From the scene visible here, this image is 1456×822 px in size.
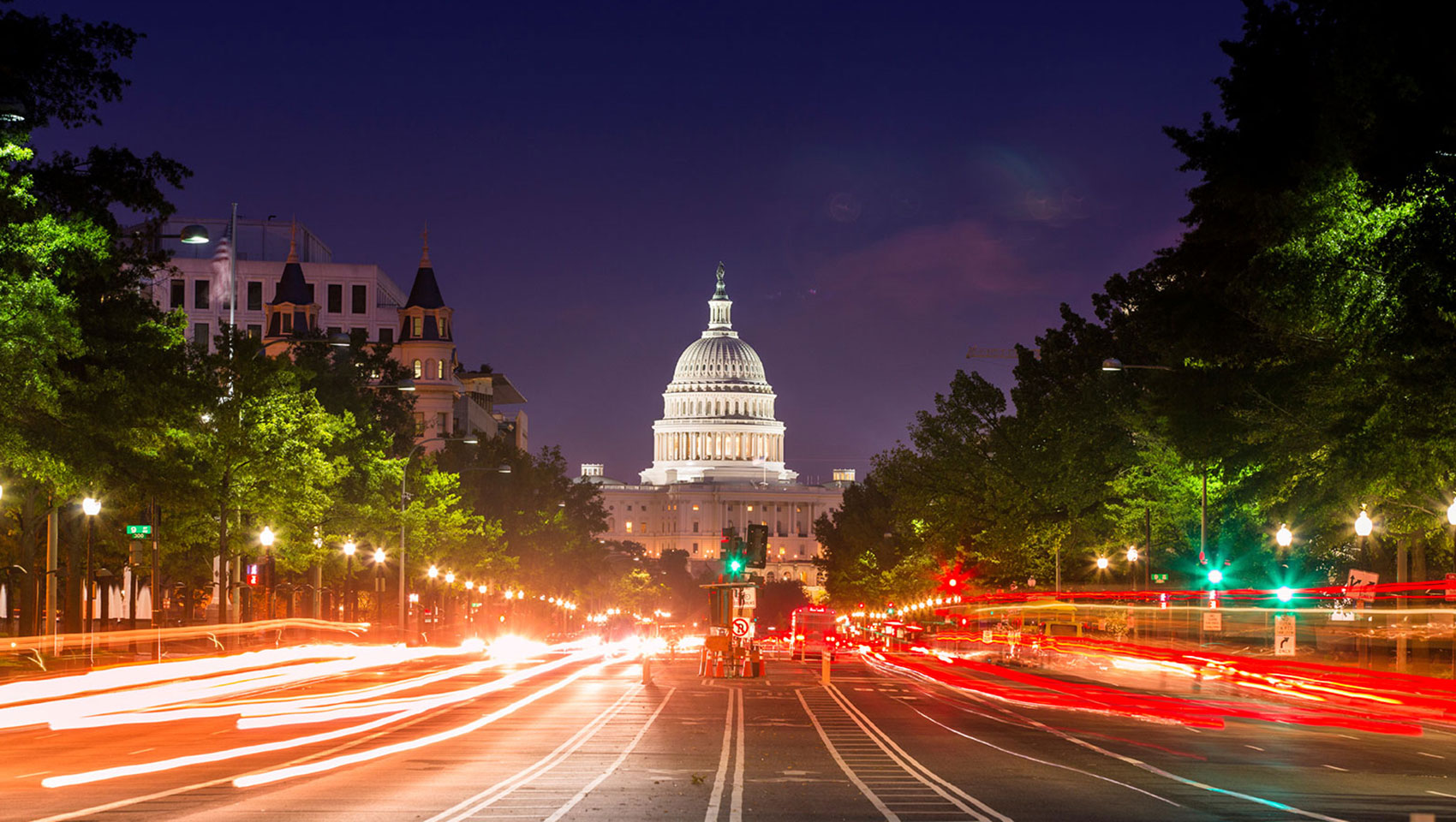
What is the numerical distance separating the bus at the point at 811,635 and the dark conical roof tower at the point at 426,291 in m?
43.3

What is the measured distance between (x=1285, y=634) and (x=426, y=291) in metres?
120

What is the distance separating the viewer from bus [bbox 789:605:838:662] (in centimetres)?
7338

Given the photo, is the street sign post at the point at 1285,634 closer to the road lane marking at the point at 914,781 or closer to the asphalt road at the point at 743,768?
the asphalt road at the point at 743,768

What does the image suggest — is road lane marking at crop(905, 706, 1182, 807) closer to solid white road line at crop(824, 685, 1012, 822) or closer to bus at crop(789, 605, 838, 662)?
solid white road line at crop(824, 685, 1012, 822)

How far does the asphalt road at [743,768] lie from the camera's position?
18.3 meters

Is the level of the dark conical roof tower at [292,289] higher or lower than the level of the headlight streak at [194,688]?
higher

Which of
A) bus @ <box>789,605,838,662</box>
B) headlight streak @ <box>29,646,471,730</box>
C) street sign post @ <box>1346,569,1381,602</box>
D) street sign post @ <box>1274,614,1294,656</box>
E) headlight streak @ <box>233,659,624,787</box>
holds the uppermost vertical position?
street sign post @ <box>1346,569,1381,602</box>

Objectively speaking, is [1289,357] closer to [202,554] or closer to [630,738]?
[630,738]

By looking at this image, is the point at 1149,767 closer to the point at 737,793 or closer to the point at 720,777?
the point at 720,777

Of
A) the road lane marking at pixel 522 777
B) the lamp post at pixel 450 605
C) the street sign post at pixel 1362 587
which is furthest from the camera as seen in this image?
the lamp post at pixel 450 605

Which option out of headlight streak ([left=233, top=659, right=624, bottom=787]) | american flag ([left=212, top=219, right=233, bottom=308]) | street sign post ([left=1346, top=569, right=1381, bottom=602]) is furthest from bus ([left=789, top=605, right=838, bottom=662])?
american flag ([left=212, top=219, right=233, bottom=308])

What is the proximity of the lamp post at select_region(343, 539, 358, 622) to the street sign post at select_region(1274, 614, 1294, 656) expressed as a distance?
4257 centimetres

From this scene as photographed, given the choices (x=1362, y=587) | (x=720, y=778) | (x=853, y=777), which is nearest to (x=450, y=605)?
(x=1362, y=587)

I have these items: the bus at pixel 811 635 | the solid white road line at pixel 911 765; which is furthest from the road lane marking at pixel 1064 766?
the bus at pixel 811 635
